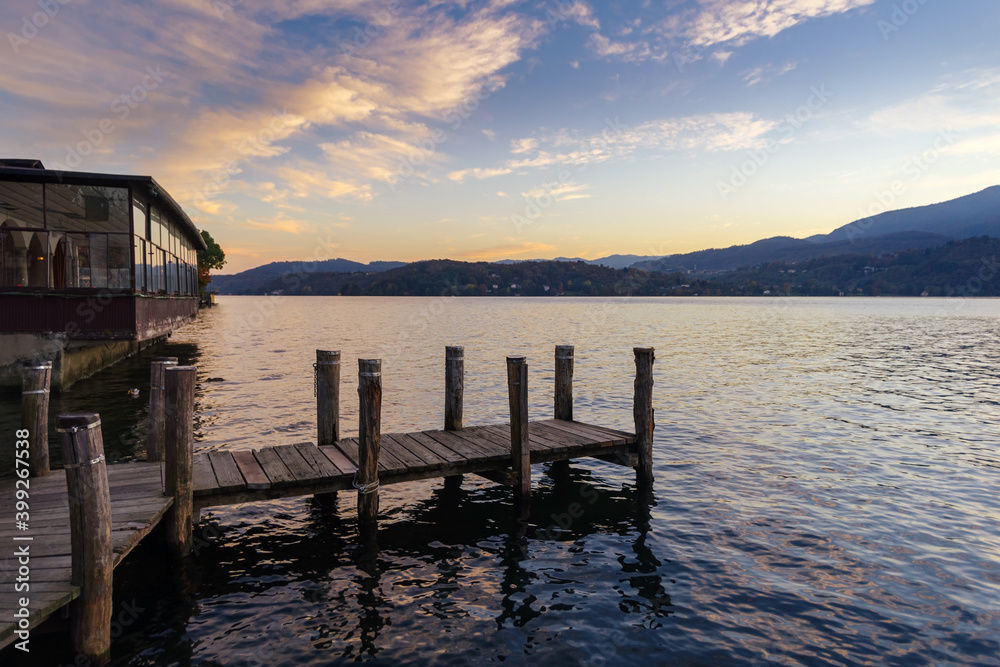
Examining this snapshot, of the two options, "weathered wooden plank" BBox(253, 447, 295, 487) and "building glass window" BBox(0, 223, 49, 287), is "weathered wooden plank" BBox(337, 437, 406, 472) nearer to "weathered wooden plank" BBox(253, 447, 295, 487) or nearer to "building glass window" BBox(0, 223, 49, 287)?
"weathered wooden plank" BBox(253, 447, 295, 487)

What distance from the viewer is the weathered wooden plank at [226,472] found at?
814cm

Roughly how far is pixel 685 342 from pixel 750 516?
1549 inches

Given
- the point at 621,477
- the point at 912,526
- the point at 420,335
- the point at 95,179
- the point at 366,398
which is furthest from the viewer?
the point at 420,335

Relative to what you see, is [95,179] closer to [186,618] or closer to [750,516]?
[186,618]

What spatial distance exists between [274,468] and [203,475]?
3.18 feet

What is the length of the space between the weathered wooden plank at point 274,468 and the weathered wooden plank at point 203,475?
70cm

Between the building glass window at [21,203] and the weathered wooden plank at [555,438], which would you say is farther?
the building glass window at [21,203]

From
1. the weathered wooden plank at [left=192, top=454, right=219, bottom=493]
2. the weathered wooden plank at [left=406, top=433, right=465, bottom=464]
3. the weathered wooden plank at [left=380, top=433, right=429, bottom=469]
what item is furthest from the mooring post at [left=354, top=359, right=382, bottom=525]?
the weathered wooden plank at [left=192, top=454, right=219, bottom=493]

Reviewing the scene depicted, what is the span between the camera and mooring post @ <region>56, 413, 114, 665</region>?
5320mm

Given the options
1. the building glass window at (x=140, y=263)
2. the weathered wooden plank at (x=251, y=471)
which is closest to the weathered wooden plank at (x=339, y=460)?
the weathered wooden plank at (x=251, y=471)

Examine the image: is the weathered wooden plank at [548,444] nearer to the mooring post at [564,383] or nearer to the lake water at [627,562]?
the lake water at [627,562]

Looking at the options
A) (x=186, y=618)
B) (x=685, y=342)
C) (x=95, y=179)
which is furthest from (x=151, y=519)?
(x=685, y=342)

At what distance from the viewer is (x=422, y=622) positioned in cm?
701

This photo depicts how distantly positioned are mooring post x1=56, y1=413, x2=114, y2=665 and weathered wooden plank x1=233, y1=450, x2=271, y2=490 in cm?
266
